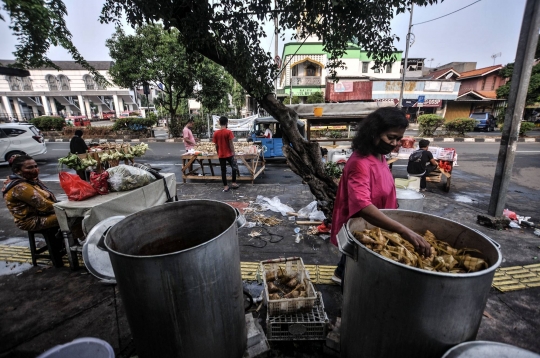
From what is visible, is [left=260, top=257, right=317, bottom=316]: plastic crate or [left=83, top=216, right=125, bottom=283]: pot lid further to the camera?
[left=83, top=216, right=125, bottom=283]: pot lid

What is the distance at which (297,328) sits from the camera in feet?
7.26

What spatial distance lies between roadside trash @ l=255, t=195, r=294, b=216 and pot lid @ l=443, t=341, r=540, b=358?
13.6 ft

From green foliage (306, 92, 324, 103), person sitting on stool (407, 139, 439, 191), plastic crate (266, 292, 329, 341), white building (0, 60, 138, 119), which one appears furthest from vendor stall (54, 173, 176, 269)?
white building (0, 60, 138, 119)

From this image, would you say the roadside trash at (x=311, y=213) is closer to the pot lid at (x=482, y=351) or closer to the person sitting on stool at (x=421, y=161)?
the person sitting on stool at (x=421, y=161)

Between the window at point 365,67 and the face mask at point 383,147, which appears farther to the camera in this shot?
the window at point 365,67

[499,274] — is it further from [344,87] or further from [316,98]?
[316,98]

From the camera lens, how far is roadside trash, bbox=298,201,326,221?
4918mm

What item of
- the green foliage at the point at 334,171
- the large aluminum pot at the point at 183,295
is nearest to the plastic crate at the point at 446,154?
the green foliage at the point at 334,171

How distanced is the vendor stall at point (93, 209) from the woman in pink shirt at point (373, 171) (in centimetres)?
292

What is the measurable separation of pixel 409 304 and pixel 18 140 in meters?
14.8

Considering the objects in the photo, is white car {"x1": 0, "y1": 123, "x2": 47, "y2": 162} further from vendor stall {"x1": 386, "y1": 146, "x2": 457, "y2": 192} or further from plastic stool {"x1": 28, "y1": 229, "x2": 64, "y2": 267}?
vendor stall {"x1": 386, "y1": 146, "x2": 457, "y2": 192}

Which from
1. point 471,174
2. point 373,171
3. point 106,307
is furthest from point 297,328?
point 471,174

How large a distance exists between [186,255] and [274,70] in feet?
10.4

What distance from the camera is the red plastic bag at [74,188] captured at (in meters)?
3.26
